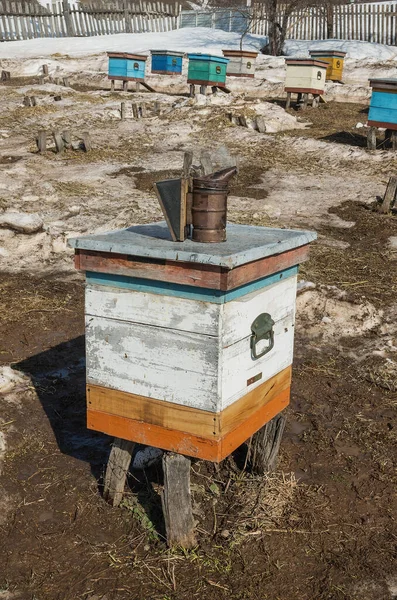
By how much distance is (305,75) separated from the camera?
1858cm

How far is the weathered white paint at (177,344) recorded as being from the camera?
3.26 meters

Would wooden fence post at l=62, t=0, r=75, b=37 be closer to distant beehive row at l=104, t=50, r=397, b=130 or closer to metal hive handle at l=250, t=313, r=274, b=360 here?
distant beehive row at l=104, t=50, r=397, b=130

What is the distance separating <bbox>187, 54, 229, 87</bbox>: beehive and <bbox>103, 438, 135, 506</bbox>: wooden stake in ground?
55.6 feet

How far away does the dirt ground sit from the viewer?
11.5 ft

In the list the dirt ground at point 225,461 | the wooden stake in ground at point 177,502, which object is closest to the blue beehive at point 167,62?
the dirt ground at point 225,461

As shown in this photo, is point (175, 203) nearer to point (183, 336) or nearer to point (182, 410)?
point (183, 336)

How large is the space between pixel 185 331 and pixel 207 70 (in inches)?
684

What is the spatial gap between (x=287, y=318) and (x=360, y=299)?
3.32m

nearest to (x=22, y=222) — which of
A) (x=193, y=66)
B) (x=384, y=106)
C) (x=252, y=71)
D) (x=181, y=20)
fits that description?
(x=384, y=106)

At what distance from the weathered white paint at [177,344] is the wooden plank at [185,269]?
0.12 m

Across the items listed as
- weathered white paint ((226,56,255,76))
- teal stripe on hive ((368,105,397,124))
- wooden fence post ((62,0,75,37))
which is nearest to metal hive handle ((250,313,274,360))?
teal stripe on hive ((368,105,397,124))

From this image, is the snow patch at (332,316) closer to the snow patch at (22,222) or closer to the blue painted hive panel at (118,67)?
the snow patch at (22,222)

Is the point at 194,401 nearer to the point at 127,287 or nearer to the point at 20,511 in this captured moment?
the point at 127,287

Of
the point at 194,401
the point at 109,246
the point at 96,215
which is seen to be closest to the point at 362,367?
the point at 194,401
